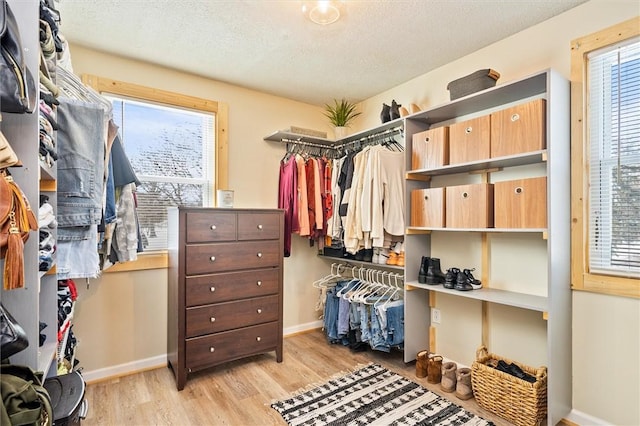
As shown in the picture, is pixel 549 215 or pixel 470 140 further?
pixel 470 140

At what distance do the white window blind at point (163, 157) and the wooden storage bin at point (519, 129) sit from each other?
2.27 meters

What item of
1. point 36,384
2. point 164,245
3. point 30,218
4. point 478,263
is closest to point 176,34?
point 164,245

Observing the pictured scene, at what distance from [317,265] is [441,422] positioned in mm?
1952

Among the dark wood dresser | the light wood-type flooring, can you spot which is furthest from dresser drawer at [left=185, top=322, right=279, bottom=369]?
the light wood-type flooring

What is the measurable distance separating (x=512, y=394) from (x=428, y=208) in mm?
1269

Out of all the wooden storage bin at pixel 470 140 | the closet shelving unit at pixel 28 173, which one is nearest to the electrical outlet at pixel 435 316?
the wooden storage bin at pixel 470 140

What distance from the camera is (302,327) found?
→ 3496mm

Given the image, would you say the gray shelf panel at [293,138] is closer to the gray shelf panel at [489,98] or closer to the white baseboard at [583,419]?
the gray shelf panel at [489,98]

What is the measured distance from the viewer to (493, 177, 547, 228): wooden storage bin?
1870mm

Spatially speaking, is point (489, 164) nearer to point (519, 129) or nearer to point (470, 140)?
point (470, 140)

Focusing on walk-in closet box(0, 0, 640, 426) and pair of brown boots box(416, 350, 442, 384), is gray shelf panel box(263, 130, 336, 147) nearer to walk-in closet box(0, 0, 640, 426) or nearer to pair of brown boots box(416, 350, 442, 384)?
walk-in closet box(0, 0, 640, 426)

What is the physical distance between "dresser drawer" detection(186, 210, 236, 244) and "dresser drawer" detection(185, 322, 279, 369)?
0.72 meters

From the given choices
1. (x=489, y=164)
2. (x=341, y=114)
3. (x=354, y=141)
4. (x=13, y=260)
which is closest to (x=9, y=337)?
(x=13, y=260)

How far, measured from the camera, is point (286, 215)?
3.13m
